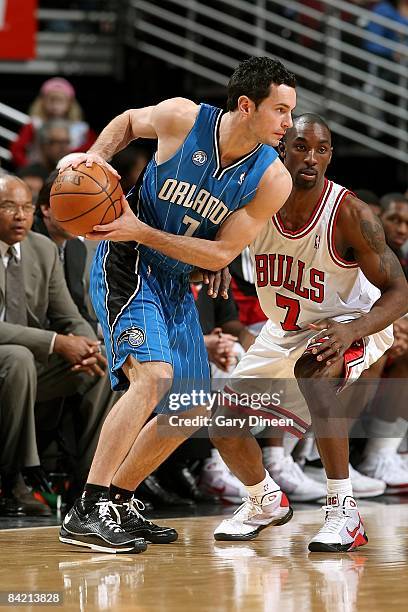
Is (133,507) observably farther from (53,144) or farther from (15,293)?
(53,144)

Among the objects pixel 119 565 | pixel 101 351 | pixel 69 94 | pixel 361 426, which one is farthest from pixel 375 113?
pixel 119 565

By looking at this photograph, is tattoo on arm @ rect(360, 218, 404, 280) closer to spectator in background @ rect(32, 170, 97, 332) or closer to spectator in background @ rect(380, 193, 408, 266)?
spectator in background @ rect(32, 170, 97, 332)

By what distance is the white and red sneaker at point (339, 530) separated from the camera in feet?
13.3

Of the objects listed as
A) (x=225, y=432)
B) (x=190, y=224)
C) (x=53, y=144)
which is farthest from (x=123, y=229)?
(x=53, y=144)

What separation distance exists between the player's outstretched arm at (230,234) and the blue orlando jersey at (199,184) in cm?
4

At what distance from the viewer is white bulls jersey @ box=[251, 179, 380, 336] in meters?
4.46

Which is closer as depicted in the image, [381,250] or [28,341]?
[381,250]

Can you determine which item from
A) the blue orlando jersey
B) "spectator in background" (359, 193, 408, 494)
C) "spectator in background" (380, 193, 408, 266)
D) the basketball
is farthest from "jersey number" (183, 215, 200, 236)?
"spectator in background" (380, 193, 408, 266)

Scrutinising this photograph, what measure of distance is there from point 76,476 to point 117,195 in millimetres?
2133

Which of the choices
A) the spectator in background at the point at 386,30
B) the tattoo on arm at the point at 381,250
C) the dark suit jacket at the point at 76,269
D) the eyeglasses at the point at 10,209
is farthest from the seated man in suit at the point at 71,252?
the spectator in background at the point at 386,30

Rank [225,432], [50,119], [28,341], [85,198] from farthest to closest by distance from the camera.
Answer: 1. [50,119]
2. [28,341]
3. [225,432]
4. [85,198]

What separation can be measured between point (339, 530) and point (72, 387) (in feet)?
6.29

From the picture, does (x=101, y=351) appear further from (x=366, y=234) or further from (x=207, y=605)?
(x=207, y=605)

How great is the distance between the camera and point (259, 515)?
14.8 ft
